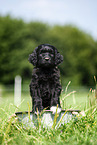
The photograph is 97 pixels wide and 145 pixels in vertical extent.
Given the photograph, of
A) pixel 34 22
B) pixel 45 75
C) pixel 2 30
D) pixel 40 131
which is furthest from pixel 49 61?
pixel 34 22

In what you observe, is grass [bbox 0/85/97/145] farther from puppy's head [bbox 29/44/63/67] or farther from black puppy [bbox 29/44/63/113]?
puppy's head [bbox 29/44/63/67]

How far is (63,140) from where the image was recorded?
8.45ft

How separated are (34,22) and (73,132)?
2588 cm

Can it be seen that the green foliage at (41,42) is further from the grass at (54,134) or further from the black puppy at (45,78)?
the grass at (54,134)

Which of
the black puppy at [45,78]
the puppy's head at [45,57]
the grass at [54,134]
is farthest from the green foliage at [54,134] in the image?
the puppy's head at [45,57]

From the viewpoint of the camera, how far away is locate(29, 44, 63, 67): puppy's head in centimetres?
301

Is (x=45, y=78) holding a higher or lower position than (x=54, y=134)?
higher

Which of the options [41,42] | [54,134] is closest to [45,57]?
[54,134]

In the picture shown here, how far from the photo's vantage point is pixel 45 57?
9.82 feet

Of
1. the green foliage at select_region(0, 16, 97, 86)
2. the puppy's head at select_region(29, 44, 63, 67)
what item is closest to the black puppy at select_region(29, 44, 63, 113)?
the puppy's head at select_region(29, 44, 63, 67)

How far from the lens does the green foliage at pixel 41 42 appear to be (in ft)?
73.1

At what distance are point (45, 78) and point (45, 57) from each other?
337mm

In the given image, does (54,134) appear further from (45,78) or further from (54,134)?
(45,78)

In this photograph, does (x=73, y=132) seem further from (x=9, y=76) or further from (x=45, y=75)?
(x=9, y=76)
